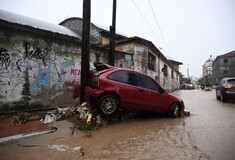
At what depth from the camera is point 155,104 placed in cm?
637

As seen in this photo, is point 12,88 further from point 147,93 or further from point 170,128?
point 170,128

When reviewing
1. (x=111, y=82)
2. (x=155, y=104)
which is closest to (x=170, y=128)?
(x=155, y=104)

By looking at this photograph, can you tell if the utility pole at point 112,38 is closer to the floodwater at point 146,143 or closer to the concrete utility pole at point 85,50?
the concrete utility pole at point 85,50

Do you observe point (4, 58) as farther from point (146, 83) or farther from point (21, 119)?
point (146, 83)

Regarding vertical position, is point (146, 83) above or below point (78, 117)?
above

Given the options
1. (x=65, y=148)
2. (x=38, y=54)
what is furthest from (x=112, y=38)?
(x=65, y=148)

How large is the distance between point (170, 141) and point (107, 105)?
7.07 feet

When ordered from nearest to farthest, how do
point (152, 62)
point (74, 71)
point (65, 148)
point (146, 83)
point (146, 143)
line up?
point (65, 148) → point (146, 143) → point (146, 83) → point (74, 71) → point (152, 62)

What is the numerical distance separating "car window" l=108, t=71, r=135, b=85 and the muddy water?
4.72ft

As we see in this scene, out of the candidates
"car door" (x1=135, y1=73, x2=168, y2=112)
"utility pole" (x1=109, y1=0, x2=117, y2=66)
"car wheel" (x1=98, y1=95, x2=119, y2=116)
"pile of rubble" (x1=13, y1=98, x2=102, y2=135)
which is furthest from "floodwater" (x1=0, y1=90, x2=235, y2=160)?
"utility pole" (x1=109, y1=0, x2=117, y2=66)

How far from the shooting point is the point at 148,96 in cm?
619

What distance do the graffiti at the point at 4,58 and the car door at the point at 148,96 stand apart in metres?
4.81

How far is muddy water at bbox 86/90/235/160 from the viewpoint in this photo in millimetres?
3365

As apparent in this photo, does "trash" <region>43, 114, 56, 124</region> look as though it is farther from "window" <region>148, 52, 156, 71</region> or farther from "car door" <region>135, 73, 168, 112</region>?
"window" <region>148, 52, 156, 71</region>
